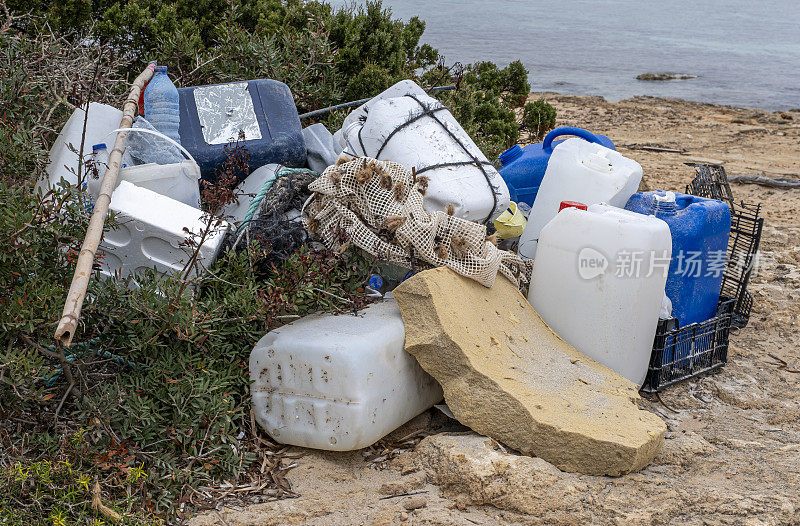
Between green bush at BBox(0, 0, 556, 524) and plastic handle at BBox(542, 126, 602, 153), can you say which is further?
plastic handle at BBox(542, 126, 602, 153)

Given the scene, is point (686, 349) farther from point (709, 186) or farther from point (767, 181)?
point (767, 181)

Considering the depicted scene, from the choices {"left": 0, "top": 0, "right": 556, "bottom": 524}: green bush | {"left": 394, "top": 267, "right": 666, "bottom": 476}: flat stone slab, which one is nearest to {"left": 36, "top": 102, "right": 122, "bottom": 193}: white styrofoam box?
{"left": 0, "top": 0, "right": 556, "bottom": 524}: green bush

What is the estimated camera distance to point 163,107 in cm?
382

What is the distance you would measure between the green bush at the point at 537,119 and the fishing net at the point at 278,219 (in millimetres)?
3999

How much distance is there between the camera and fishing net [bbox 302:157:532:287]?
10.6ft

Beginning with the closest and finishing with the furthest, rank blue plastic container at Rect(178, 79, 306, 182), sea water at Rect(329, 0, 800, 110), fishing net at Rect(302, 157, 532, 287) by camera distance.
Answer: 1. fishing net at Rect(302, 157, 532, 287)
2. blue plastic container at Rect(178, 79, 306, 182)
3. sea water at Rect(329, 0, 800, 110)

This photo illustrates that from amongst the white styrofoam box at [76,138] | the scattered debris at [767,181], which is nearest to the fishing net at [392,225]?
the white styrofoam box at [76,138]

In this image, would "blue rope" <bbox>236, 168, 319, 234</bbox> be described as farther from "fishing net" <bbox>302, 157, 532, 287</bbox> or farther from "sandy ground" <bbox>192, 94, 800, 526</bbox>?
"sandy ground" <bbox>192, 94, 800, 526</bbox>

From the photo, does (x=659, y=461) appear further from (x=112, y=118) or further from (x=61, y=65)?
(x=61, y=65)

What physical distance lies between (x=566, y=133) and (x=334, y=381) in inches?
83.8

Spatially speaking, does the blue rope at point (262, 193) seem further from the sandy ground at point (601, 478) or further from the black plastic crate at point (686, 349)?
the black plastic crate at point (686, 349)

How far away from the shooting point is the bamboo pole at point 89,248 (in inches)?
90.1

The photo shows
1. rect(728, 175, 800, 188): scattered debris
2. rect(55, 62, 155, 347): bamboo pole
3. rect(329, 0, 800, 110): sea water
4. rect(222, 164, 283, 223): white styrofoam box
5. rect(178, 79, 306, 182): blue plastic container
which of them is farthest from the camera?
rect(329, 0, 800, 110): sea water

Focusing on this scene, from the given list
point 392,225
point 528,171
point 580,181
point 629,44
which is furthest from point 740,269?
point 629,44
